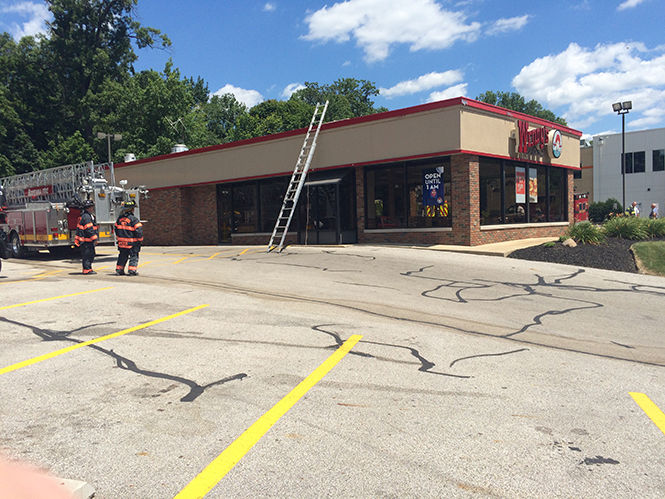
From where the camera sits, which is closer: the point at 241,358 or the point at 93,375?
the point at 93,375

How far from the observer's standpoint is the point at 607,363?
19.2ft

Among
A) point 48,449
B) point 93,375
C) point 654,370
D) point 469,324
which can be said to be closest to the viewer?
point 48,449

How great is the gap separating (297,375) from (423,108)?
14.0m

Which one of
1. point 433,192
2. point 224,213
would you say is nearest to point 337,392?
point 433,192

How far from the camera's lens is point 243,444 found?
11.9 ft

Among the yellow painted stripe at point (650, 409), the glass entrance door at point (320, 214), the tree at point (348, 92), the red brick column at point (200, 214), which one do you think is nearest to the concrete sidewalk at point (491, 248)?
the glass entrance door at point (320, 214)

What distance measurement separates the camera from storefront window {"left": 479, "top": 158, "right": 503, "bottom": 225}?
17750mm

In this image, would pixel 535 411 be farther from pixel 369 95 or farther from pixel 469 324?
pixel 369 95

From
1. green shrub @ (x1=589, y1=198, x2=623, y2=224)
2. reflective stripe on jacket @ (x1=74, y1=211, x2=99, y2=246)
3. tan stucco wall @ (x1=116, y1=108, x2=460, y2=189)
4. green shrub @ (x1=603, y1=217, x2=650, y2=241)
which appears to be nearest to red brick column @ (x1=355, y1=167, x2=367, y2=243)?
tan stucco wall @ (x1=116, y1=108, x2=460, y2=189)

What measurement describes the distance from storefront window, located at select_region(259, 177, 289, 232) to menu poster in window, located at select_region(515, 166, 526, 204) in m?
9.24

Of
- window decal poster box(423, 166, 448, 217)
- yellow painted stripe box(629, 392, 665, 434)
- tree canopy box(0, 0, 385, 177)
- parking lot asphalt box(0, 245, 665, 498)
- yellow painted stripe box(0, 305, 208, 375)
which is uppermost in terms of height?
tree canopy box(0, 0, 385, 177)

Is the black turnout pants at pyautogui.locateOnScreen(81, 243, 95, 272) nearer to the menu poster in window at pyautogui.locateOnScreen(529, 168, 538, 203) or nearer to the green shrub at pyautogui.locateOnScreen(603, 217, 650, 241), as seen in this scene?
the menu poster in window at pyautogui.locateOnScreen(529, 168, 538, 203)

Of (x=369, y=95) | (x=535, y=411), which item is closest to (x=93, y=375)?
(x=535, y=411)

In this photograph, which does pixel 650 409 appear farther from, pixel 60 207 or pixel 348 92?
pixel 348 92
